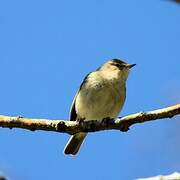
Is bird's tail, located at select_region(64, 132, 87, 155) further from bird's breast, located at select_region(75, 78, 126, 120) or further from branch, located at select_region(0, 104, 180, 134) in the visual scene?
branch, located at select_region(0, 104, 180, 134)

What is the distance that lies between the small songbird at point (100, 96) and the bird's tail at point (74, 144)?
0.44 meters

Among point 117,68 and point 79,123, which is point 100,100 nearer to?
point 117,68

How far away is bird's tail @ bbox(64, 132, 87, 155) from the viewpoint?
6953 mm

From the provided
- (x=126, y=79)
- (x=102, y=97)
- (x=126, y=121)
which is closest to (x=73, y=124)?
(x=126, y=121)

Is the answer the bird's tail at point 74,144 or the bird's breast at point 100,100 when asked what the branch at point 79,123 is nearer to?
the bird's breast at point 100,100

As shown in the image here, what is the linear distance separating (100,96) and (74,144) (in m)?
1.28

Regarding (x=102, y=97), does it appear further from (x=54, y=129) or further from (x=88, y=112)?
(x=54, y=129)

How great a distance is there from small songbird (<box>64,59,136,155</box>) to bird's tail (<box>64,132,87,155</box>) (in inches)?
17.5

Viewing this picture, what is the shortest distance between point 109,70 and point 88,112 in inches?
37.3

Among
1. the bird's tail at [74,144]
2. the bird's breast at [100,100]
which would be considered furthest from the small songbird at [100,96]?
the bird's tail at [74,144]

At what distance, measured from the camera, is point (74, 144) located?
23.0 ft

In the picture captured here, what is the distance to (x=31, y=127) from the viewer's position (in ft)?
11.5

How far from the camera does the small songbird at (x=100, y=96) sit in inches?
237

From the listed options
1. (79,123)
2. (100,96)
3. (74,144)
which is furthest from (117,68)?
(79,123)
